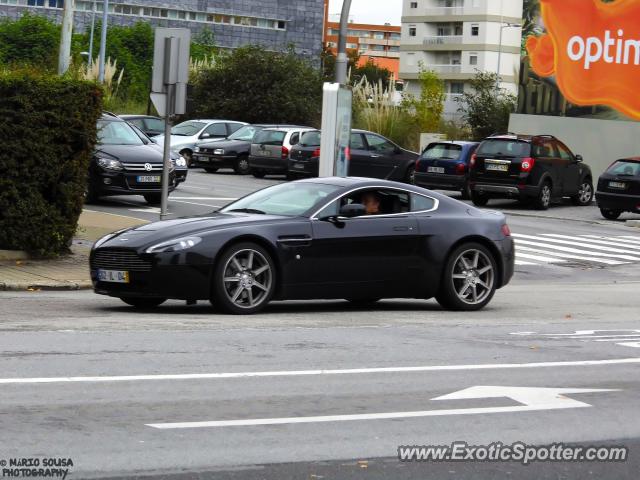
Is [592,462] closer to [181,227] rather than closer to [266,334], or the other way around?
[266,334]

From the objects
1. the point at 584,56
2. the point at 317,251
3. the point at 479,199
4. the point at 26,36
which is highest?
the point at 26,36

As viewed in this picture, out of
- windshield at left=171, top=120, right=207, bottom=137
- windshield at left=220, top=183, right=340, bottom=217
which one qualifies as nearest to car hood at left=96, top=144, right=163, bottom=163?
windshield at left=220, top=183, right=340, bottom=217

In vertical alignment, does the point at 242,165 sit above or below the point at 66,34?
below

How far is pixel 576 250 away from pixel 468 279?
10875 millimetres

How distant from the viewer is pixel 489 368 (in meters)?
9.68

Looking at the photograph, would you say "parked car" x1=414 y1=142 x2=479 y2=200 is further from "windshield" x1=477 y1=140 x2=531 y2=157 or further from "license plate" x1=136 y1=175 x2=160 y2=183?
"license plate" x1=136 y1=175 x2=160 y2=183

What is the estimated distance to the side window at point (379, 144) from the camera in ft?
128

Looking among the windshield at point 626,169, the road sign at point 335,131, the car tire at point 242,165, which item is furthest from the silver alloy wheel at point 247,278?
the car tire at point 242,165

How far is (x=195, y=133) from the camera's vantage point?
4625 centimetres

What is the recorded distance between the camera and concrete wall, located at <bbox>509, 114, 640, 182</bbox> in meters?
41.0

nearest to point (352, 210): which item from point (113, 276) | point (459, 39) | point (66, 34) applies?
point (113, 276)

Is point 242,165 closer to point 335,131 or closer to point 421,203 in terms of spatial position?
point 335,131

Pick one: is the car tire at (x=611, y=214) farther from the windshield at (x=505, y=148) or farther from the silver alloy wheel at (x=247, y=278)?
the silver alloy wheel at (x=247, y=278)

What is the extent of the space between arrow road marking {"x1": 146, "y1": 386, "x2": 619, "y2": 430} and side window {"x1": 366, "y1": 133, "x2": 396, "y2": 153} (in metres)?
30.3
